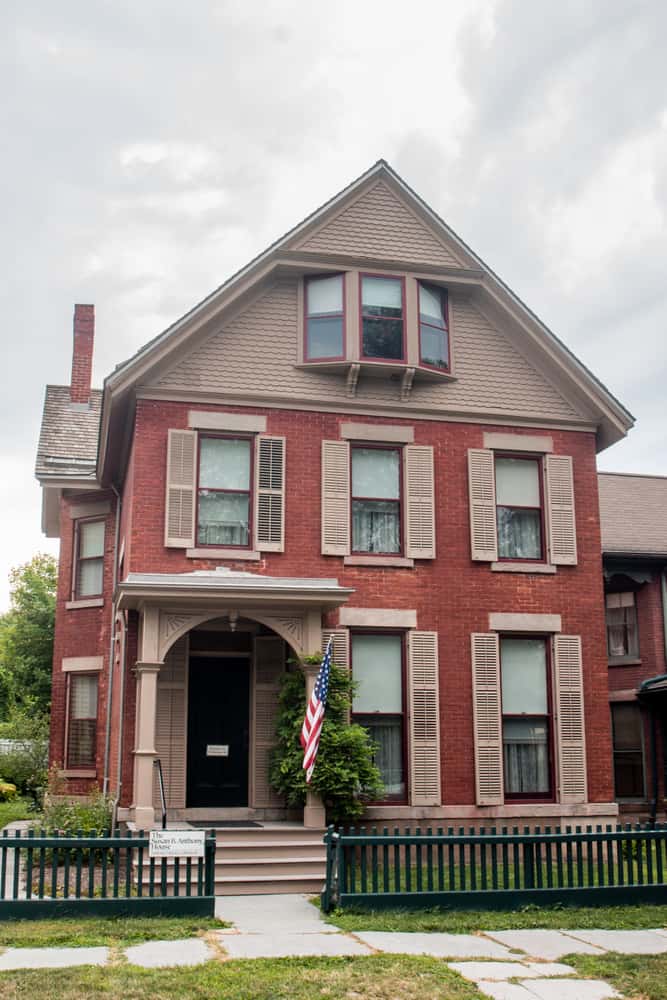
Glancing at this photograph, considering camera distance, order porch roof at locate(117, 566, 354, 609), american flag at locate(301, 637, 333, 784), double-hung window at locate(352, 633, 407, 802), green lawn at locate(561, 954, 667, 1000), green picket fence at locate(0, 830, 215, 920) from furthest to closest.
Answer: double-hung window at locate(352, 633, 407, 802), porch roof at locate(117, 566, 354, 609), american flag at locate(301, 637, 333, 784), green picket fence at locate(0, 830, 215, 920), green lawn at locate(561, 954, 667, 1000)

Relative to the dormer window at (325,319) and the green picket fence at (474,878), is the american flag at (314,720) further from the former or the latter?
the dormer window at (325,319)

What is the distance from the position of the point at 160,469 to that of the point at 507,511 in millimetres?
5808

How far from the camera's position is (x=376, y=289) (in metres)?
17.7

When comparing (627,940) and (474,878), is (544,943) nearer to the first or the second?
(627,940)

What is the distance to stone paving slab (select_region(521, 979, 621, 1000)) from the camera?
8078mm

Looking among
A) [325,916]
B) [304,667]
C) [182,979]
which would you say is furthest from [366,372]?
[182,979]

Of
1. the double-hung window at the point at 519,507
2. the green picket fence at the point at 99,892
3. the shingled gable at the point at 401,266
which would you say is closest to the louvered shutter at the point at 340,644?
the double-hung window at the point at 519,507

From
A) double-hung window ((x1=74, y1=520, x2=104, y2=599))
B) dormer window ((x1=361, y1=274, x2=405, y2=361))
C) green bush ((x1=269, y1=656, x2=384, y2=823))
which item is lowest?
green bush ((x1=269, y1=656, x2=384, y2=823))

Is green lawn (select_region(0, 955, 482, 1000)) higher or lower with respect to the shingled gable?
lower

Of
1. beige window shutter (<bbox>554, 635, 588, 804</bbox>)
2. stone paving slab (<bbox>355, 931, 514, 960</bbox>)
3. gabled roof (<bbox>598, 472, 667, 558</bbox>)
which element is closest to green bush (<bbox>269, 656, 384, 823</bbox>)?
beige window shutter (<bbox>554, 635, 588, 804</bbox>)

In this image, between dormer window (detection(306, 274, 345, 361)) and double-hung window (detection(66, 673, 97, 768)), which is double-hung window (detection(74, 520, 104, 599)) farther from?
dormer window (detection(306, 274, 345, 361))

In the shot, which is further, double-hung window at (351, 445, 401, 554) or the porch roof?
double-hung window at (351, 445, 401, 554)

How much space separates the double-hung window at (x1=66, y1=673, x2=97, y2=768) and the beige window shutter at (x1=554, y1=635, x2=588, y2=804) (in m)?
8.47

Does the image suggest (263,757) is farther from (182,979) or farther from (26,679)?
(26,679)
